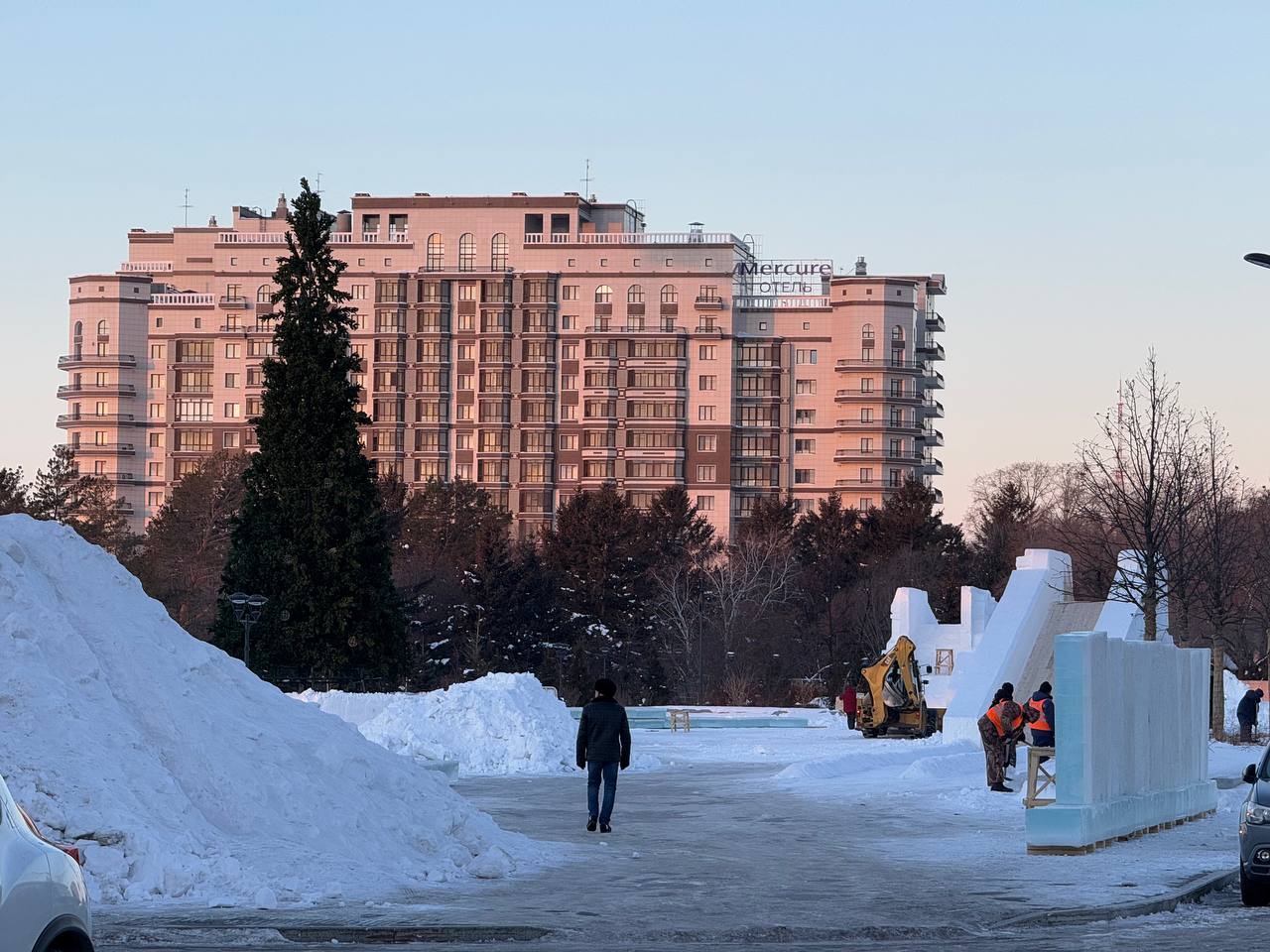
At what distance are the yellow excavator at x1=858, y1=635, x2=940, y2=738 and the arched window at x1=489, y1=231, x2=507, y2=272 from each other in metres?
106

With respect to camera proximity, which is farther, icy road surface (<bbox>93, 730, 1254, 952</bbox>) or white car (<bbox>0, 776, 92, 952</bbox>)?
icy road surface (<bbox>93, 730, 1254, 952</bbox>)

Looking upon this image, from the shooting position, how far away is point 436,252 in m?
150

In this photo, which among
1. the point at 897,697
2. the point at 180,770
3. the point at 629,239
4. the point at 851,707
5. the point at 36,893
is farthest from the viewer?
the point at 629,239

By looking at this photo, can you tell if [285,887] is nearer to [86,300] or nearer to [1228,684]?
[1228,684]

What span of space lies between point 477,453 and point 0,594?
135 metres

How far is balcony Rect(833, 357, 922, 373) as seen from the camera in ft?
497

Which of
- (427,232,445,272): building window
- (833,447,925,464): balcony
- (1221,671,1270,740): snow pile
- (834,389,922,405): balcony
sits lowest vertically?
(1221,671,1270,740): snow pile

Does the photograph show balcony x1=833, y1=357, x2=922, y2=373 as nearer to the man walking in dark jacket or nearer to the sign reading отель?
the sign reading отель

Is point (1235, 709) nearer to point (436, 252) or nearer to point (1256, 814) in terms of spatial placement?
point (1256, 814)

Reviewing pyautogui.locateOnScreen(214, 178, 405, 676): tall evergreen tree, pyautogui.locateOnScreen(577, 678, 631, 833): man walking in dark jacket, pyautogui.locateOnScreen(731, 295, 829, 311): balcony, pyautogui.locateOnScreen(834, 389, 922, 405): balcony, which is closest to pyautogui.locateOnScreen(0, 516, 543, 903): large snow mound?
pyautogui.locateOnScreen(577, 678, 631, 833): man walking in dark jacket

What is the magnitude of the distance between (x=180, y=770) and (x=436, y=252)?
135 m

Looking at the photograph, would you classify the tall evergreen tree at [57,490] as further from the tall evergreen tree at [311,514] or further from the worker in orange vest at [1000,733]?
the worker in orange vest at [1000,733]

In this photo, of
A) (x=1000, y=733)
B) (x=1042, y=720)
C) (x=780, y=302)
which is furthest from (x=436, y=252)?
(x=1042, y=720)

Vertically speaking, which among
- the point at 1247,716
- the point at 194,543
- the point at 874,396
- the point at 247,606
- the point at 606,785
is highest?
the point at 874,396
